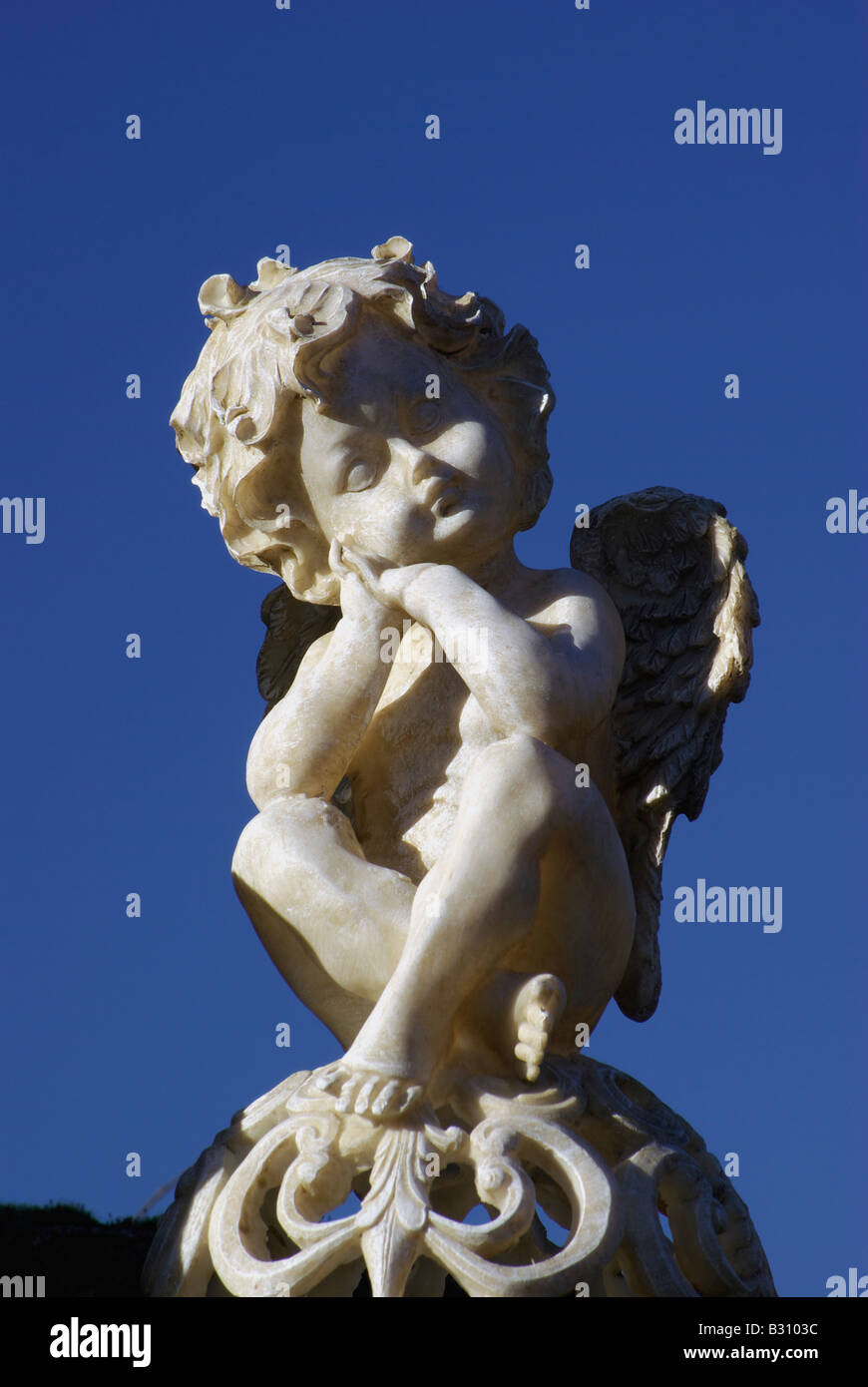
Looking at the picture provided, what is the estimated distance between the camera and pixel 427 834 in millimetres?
8250

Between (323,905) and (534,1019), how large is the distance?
751 mm

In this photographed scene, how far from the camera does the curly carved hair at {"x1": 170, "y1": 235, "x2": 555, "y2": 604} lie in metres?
8.44

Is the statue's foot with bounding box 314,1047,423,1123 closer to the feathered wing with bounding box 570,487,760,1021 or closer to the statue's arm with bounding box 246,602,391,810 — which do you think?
the statue's arm with bounding box 246,602,391,810

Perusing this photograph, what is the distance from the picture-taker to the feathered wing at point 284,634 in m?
9.27

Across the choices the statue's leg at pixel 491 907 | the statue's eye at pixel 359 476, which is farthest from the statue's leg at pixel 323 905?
the statue's eye at pixel 359 476

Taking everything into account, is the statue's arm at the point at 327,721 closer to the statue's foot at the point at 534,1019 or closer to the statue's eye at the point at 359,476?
the statue's eye at the point at 359,476

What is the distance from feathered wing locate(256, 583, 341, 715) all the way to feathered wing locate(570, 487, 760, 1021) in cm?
103

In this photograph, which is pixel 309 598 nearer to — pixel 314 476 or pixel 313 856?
pixel 314 476

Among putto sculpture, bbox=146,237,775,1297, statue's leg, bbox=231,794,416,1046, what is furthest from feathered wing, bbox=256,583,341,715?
statue's leg, bbox=231,794,416,1046
